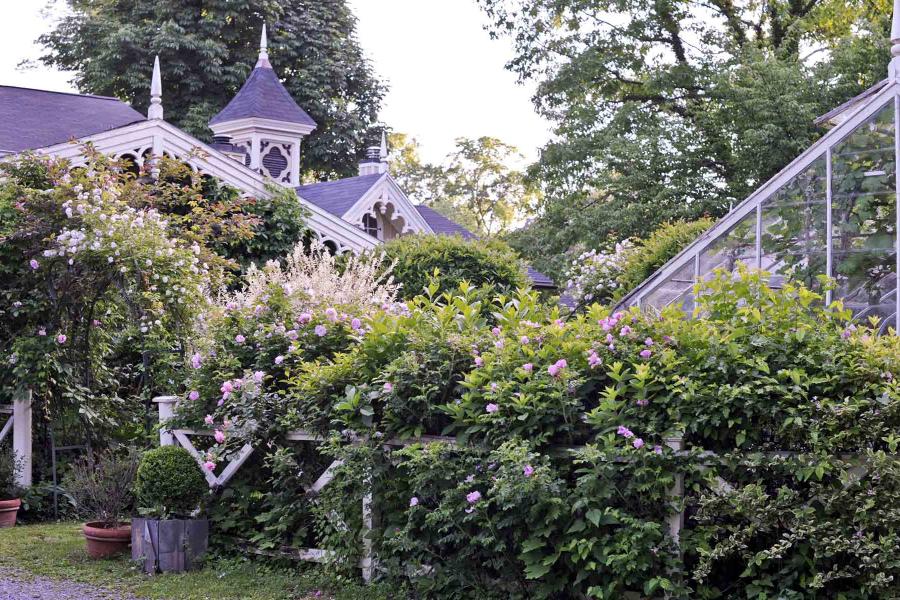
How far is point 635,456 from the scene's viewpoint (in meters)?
5.14

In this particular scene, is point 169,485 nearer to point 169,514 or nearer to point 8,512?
point 169,514

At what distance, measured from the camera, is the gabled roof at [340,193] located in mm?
20141

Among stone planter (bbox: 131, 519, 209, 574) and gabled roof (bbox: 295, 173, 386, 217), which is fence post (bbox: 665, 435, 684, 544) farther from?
gabled roof (bbox: 295, 173, 386, 217)

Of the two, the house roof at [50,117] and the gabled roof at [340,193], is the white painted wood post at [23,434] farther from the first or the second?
the gabled roof at [340,193]

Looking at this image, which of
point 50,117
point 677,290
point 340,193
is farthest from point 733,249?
point 50,117

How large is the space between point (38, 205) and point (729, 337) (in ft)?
23.9

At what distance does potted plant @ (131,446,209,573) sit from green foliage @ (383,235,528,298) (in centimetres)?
801

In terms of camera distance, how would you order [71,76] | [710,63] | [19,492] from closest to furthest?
1. [19,492]
2. [710,63]
3. [71,76]

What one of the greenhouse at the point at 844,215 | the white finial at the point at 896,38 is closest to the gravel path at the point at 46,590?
the greenhouse at the point at 844,215

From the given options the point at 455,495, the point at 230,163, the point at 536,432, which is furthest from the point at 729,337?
the point at 230,163

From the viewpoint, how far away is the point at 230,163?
609 inches

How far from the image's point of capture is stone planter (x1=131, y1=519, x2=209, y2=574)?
7.06 m

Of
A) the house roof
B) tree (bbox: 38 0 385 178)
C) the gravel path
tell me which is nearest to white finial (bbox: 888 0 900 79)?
the gravel path

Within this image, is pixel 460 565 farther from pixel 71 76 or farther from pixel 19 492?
pixel 71 76
